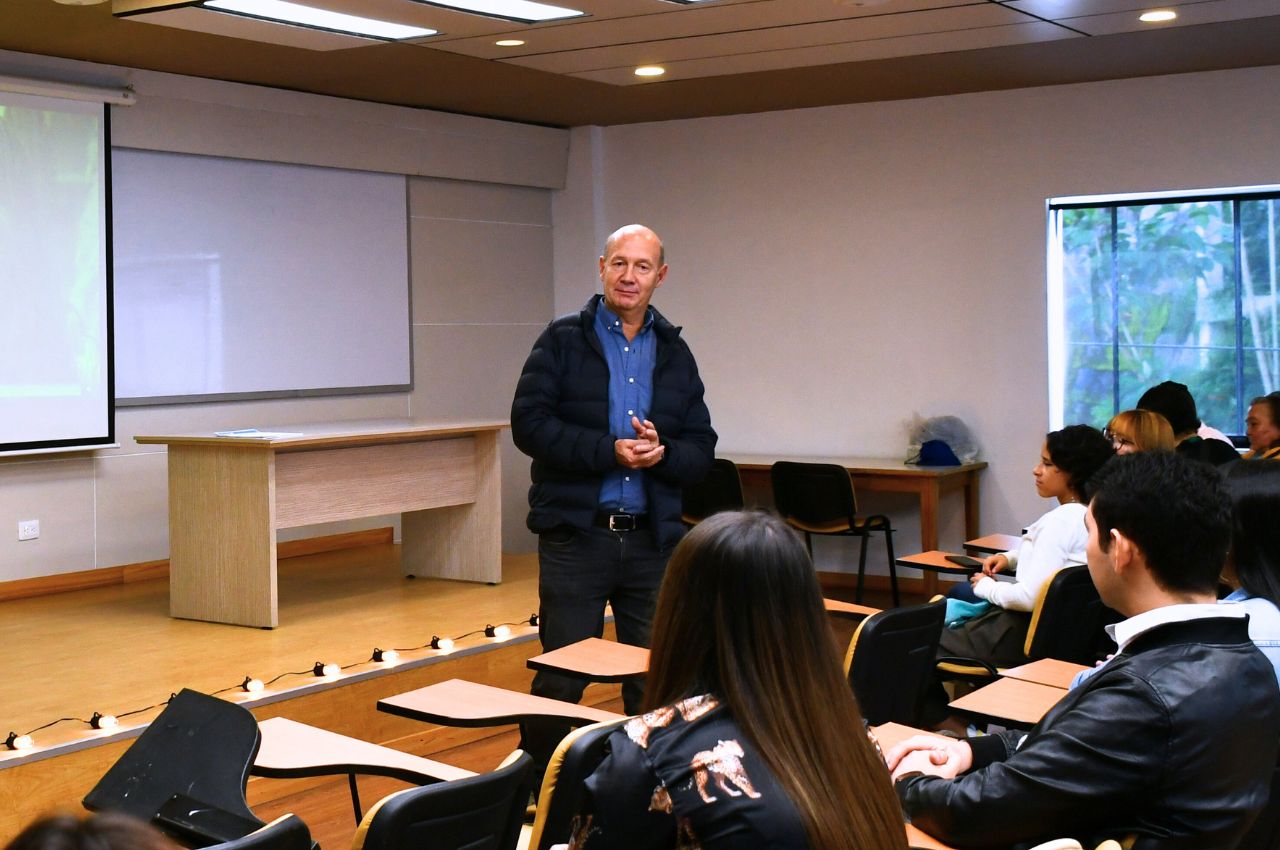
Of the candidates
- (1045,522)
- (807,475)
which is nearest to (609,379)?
(1045,522)

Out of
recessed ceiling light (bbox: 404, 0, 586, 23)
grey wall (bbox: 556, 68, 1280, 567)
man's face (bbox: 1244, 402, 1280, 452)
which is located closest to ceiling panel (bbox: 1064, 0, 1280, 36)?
grey wall (bbox: 556, 68, 1280, 567)

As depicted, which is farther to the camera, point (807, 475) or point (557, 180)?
point (557, 180)

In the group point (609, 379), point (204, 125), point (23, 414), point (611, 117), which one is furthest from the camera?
point (611, 117)

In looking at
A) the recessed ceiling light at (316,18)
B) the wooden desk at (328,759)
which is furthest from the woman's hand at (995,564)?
the recessed ceiling light at (316,18)

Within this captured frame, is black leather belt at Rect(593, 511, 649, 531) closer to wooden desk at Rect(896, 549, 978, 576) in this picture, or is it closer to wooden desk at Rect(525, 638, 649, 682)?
wooden desk at Rect(525, 638, 649, 682)

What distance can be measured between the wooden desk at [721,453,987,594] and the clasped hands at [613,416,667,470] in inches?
142

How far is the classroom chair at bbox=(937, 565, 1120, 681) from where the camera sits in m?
3.79

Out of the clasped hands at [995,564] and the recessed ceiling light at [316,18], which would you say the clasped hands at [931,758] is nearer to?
the clasped hands at [995,564]

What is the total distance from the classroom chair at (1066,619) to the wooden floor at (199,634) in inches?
98.0

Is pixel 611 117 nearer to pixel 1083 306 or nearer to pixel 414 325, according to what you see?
pixel 414 325

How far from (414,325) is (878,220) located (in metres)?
2.80

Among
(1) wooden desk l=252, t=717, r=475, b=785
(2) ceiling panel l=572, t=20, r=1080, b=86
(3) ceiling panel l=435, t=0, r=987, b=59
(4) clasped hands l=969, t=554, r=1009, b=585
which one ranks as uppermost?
(2) ceiling panel l=572, t=20, r=1080, b=86

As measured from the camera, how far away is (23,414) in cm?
620

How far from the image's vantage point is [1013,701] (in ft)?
8.87
